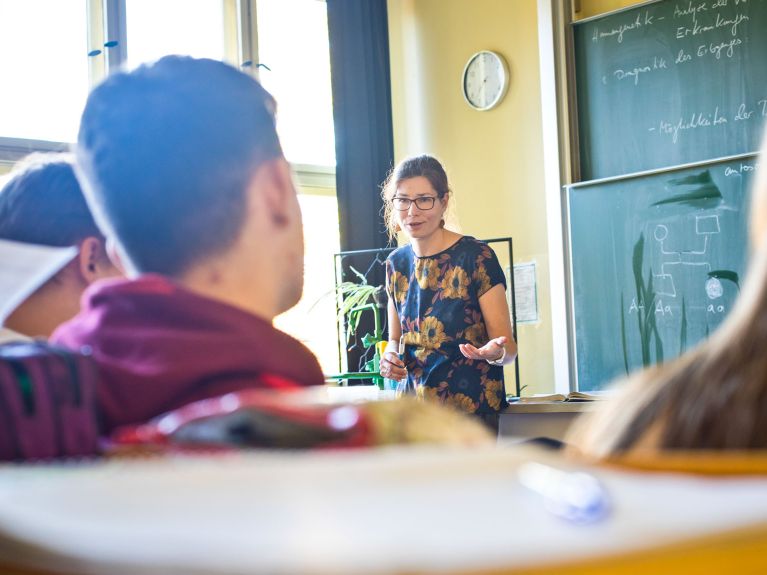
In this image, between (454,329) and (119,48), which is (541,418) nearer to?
(454,329)

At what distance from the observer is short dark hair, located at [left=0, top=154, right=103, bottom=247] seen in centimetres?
131

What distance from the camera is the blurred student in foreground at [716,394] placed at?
0.52 meters

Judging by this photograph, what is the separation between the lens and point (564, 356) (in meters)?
4.84

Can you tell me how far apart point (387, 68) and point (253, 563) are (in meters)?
5.63

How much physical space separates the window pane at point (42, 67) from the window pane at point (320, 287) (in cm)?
135

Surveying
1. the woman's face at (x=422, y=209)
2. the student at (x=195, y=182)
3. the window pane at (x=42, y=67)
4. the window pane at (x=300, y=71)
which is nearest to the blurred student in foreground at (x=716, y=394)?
the student at (x=195, y=182)

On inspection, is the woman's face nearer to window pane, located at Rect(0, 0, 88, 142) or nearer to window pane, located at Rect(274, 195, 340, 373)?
window pane, located at Rect(274, 195, 340, 373)

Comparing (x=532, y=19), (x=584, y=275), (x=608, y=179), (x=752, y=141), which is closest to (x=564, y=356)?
(x=584, y=275)

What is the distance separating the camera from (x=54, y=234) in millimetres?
1331

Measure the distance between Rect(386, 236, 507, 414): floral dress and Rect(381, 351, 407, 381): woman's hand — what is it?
0.05 metres

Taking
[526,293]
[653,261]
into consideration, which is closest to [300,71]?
[526,293]

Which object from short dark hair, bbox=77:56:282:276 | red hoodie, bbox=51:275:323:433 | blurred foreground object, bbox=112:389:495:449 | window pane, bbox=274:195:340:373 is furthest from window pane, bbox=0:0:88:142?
blurred foreground object, bbox=112:389:495:449

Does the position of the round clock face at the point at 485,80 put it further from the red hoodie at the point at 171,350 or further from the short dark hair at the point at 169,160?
the red hoodie at the point at 171,350

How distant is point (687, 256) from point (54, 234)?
3.53 m
